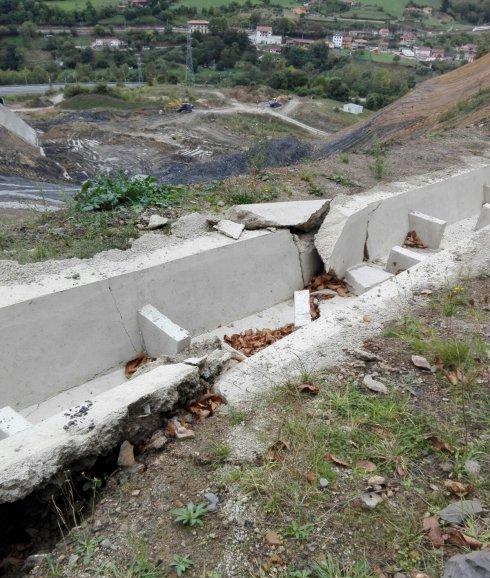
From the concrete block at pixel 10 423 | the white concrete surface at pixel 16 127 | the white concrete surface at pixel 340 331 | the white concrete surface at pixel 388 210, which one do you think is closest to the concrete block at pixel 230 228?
the white concrete surface at pixel 388 210

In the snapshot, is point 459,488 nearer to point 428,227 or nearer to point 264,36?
point 428,227

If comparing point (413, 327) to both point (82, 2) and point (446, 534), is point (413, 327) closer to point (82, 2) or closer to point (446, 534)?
point (446, 534)

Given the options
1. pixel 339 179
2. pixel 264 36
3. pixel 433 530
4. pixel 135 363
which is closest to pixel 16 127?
pixel 339 179

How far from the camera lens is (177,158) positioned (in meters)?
20.9

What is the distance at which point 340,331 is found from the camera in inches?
154

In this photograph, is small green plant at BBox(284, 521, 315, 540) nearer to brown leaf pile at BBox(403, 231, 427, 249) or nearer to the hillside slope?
brown leaf pile at BBox(403, 231, 427, 249)

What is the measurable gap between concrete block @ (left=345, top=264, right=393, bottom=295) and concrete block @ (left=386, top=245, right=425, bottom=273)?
0.13m

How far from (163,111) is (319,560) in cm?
3117

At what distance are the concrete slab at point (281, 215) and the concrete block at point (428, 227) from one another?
5.36ft

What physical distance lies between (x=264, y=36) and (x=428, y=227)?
6397 cm

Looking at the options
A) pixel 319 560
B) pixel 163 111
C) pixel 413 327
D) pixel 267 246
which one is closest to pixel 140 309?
pixel 267 246

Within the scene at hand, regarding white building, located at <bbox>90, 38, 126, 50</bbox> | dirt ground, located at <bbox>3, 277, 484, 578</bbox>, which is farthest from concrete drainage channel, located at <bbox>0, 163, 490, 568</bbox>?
white building, located at <bbox>90, 38, 126, 50</bbox>

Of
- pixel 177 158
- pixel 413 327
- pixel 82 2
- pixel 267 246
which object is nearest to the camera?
pixel 413 327

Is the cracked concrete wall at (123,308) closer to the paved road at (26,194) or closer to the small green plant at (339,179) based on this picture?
the small green plant at (339,179)
